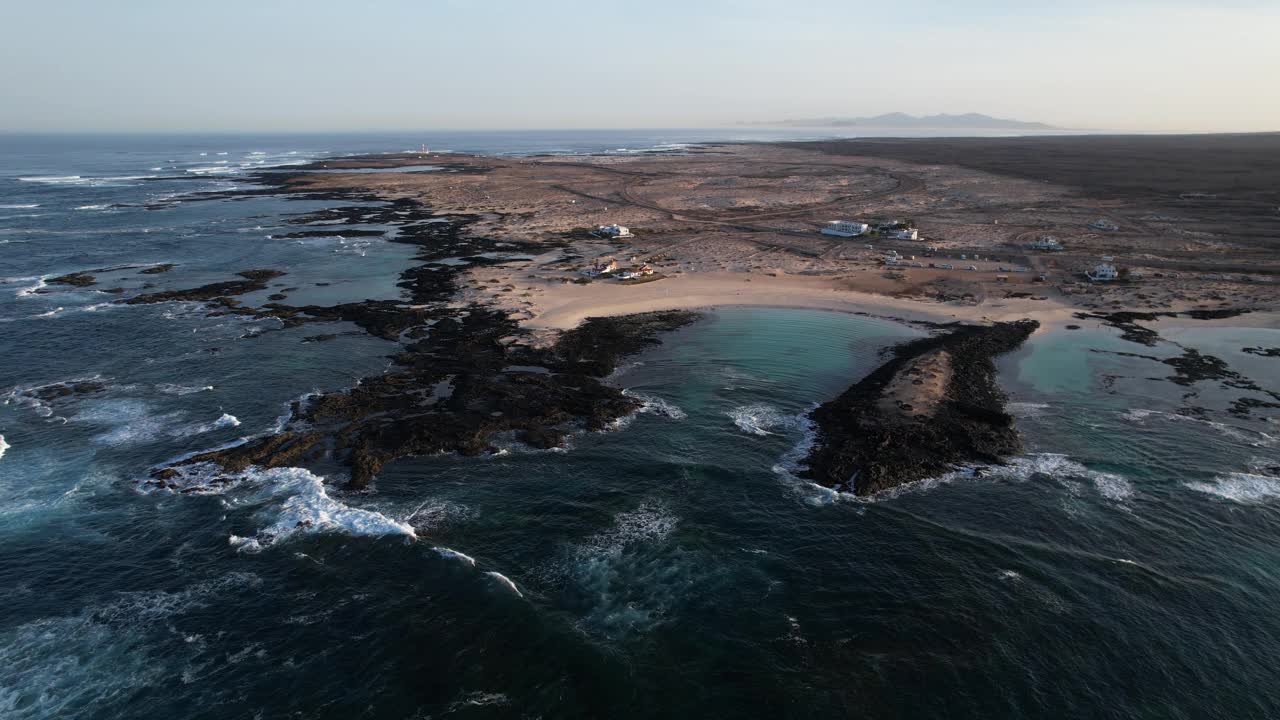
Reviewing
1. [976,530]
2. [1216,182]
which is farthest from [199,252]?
[1216,182]

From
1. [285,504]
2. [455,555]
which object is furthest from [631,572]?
[285,504]

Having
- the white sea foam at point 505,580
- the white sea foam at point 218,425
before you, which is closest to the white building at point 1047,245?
the white sea foam at point 505,580

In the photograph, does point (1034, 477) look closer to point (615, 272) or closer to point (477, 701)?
point (477, 701)

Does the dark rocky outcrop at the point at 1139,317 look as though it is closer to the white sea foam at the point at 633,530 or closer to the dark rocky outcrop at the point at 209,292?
→ the white sea foam at the point at 633,530

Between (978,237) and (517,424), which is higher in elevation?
(978,237)

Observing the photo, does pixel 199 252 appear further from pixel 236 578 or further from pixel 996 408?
pixel 996 408

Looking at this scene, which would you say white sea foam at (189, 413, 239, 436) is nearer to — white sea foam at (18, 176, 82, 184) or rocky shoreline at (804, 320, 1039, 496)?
rocky shoreline at (804, 320, 1039, 496)
